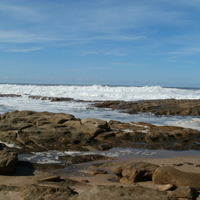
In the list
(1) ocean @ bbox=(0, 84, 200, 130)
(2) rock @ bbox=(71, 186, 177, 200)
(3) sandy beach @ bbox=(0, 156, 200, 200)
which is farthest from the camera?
(1) ocean @ bbox=(0, 84, 200, 130)

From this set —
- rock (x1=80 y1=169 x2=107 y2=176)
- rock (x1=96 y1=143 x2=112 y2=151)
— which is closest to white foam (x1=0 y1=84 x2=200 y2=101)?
rock (x1=96 y1=143 x2=112 y2=151)

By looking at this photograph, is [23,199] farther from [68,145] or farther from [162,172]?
[68,145]

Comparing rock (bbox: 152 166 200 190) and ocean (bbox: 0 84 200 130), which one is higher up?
ocean (bbox: 0 84 200 130)

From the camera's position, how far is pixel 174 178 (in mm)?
4422

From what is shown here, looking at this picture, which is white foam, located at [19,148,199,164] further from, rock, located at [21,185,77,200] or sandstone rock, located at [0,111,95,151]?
rock, located at [21,185,77,200]

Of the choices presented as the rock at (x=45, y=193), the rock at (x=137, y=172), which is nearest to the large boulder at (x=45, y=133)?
the rock at (x=137, y=172)

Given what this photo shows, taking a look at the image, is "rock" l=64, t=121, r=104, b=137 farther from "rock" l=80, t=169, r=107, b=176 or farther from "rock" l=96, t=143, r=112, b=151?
"rock" l=80, t=169, r=107, b=176

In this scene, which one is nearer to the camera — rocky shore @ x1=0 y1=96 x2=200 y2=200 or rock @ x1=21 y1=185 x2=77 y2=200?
rock @ x1=21 y1=185 x2=77 y2=200

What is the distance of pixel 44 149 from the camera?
7379 millimetres

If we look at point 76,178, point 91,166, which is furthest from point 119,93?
point 76,178

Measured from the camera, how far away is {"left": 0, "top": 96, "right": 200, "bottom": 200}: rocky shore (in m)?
3.96

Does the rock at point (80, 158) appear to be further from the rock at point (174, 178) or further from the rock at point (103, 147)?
the rock at point (174, 178)

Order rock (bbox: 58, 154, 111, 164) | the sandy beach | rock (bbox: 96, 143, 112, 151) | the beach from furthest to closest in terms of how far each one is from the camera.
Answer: rock (bbox: 96, 143, 112, 151) < rock (bbox: 58, 154, 111, 164) < the sandy beach < the beach

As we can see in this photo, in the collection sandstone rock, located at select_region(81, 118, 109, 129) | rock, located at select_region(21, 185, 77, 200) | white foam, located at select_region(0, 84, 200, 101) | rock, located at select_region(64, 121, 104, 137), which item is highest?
white foam, located at select_region(0, 84, 200, 101)
